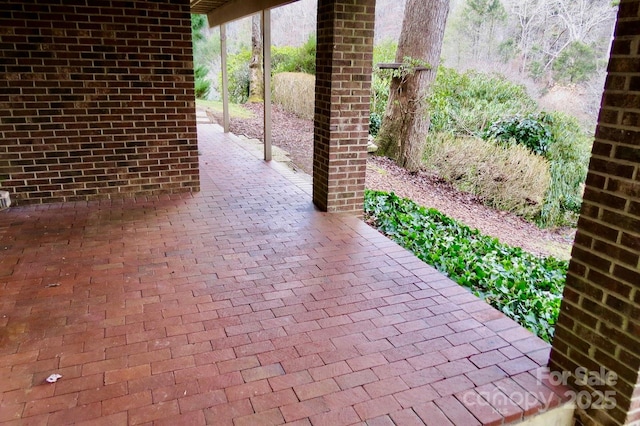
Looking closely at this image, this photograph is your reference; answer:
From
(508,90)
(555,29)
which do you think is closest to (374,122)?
(508,90)

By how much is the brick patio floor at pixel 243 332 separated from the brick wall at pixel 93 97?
0.78m

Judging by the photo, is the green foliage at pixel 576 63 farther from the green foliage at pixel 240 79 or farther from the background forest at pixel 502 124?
the green foliage at pixel 240 79

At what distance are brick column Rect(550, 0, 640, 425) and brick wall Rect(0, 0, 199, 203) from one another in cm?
441

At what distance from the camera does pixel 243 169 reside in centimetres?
682

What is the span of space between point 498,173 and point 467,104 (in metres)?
2.19

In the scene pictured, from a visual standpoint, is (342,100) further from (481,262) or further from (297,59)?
(297,59)

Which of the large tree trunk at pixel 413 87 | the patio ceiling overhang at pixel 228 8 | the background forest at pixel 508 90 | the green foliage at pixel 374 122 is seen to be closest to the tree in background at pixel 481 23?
the background forest at pixel 508 90

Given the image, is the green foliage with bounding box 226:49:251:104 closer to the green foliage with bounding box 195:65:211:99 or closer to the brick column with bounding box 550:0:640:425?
the green foliage with bounding box 195:65:211:99

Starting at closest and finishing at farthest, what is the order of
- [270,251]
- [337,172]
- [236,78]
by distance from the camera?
[270,251] → [337,172] → [236,78]

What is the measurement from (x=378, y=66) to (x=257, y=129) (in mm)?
3739

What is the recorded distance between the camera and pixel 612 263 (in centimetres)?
204

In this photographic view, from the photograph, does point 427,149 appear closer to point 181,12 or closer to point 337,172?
point 337,172

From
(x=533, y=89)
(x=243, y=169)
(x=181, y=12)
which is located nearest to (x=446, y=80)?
(x=243, y=169)

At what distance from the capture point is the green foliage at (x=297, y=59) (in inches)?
611
